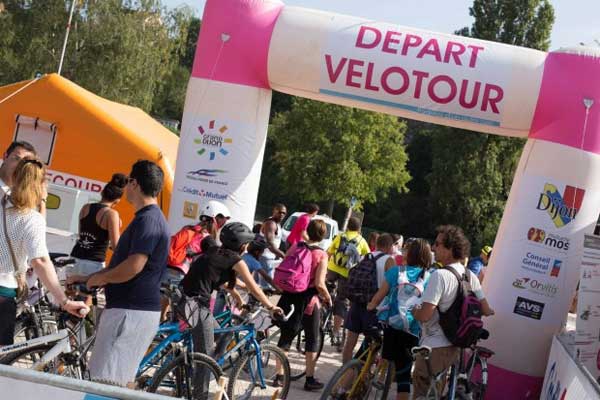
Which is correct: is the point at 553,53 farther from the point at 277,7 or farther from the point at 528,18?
the point at 528,18

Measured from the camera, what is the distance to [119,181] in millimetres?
7535

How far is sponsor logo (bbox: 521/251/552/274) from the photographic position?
8656mm

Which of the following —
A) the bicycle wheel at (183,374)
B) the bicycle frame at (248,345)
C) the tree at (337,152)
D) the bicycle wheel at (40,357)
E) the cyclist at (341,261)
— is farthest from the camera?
the tree at (337,152)

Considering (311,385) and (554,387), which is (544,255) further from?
(311,385)

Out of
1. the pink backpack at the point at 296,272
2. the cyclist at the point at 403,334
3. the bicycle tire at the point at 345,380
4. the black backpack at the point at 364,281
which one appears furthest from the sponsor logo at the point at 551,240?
the bicycle tire at the point at 345,380

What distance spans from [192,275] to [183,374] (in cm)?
78

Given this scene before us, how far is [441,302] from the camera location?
20.6ft

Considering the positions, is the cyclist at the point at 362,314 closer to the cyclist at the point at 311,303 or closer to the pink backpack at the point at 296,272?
the cyclist at the point at 311,303

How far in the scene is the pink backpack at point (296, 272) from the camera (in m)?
7.88

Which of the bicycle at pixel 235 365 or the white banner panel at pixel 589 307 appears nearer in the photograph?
the bicycle at pixel 235 365

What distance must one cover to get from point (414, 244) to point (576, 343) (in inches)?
65.4

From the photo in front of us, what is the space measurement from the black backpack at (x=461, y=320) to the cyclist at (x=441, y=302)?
39 millimetres

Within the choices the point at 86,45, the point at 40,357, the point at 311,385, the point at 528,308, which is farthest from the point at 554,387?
the point at 86,45

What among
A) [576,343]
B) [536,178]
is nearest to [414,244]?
[576,343]
